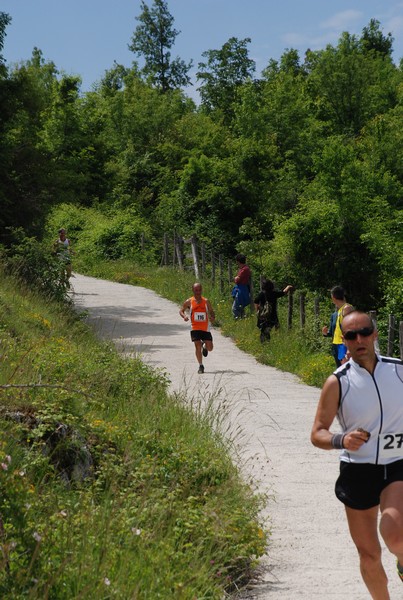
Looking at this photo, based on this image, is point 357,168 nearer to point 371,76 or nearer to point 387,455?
point 387,455

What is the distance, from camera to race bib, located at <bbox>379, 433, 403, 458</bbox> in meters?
5.45

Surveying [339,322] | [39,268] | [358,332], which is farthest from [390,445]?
[39,268]

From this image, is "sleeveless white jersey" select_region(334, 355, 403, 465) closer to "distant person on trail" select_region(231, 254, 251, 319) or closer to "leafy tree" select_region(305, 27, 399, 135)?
"distant person on trail" select_region(231, 254, 251, 319)

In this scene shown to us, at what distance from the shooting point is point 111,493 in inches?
274

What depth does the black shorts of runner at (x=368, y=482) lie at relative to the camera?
18.0 feet

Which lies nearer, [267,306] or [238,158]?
[267,306]

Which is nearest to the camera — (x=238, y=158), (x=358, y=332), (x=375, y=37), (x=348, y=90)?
(x=358, y=332)

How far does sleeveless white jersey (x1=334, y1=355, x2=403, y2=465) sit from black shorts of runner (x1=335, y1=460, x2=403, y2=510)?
43 mm

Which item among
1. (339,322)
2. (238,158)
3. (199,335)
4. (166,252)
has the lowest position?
(199,335)

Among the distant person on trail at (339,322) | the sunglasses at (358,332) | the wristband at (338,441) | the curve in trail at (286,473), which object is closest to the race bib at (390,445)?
the wristband at (338,441)

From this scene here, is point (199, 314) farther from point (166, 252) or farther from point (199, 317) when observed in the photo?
point (166, 252)

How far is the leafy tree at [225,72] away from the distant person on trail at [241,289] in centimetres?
4810

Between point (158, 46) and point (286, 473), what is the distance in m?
78.4

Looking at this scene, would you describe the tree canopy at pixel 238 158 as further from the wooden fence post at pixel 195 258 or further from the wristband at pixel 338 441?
the wristband at pixel 338 441
